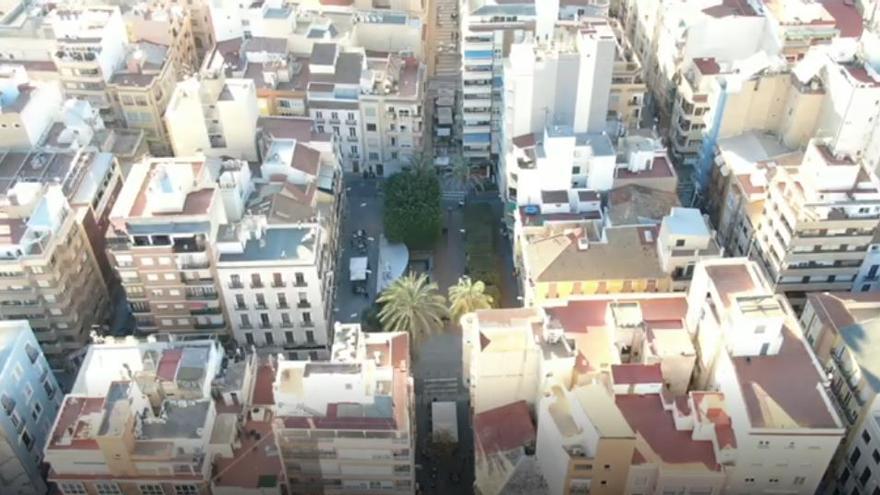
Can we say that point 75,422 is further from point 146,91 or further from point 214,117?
point 146,91

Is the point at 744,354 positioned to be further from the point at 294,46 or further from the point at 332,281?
the point at 294,46

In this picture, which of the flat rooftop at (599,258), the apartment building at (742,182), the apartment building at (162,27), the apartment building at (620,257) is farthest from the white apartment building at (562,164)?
the apartment building at (162,27)

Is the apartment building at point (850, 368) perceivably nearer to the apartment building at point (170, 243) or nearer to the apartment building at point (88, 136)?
the apartment building at point (170, 243)

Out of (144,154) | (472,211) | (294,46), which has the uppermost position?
(294,46)

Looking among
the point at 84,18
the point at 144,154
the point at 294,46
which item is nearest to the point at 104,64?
the point at 84,18

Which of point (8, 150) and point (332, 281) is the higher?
point (8, 150)

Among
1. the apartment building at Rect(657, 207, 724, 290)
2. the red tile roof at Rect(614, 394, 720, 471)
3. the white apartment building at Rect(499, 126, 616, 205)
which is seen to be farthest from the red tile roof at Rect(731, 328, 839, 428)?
the white apartment building at Rect(499, 126, 616, 205)

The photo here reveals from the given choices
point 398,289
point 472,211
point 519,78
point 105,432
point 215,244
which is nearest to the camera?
point 105,432
